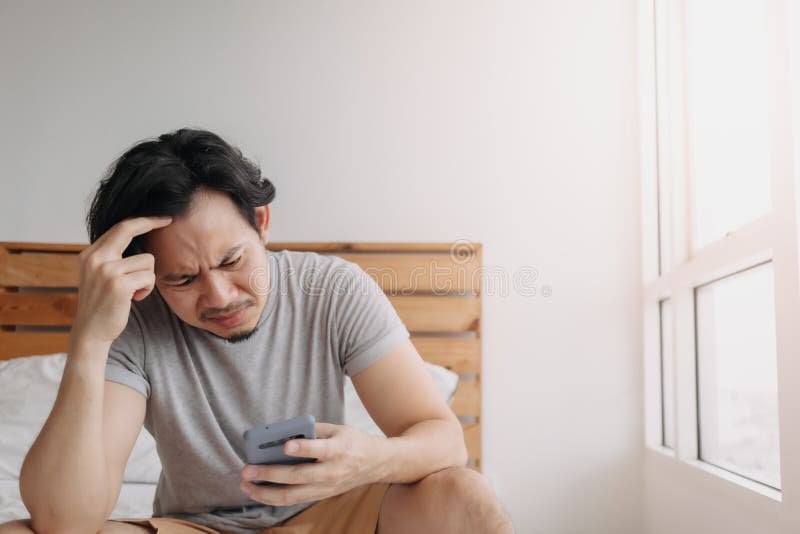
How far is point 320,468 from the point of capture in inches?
40.5

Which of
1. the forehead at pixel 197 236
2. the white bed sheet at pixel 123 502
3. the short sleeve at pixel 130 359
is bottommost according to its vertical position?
the white bed sheet at pixel 123 502

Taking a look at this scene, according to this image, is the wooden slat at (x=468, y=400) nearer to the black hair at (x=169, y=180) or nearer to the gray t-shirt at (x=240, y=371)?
the gray t-shirt at (x=240, y=371)

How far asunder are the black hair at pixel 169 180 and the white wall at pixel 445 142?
1.22 m

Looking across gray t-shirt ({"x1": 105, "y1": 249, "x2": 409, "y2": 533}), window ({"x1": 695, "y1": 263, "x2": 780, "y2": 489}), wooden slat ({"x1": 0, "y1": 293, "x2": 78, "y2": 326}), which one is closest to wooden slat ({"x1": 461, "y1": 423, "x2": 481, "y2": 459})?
window ({"x1": 695, "y1": 263, "x2": 780, "y2": 489})

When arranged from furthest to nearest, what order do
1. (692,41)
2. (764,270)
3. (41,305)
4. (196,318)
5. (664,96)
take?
1. (41,305)
2. (664,96)
3. (692,41)
4. (764,270)
5. (196,318)

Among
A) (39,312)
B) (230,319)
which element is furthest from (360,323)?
(39,312)

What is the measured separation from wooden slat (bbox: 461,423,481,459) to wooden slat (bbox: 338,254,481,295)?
1.42 ft

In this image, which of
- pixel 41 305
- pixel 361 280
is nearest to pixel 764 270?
pixel 361 280

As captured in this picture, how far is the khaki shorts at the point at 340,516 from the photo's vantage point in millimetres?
1212

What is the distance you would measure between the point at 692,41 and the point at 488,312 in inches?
39.5

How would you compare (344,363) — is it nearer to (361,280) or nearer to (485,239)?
(361,280)

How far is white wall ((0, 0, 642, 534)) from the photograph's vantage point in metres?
2.44

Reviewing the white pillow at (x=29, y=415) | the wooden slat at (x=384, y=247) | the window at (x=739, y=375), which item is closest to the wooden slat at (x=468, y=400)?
the wooden slat at (x=384, y=247)

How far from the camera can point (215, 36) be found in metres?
2.62
